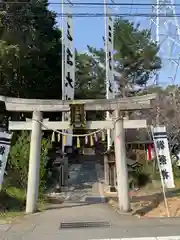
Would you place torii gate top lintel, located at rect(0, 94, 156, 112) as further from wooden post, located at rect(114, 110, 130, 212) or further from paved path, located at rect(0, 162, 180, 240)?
paved path, located at rect(0, 162, 180, 240)

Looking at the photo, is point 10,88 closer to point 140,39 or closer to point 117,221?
point 117,221

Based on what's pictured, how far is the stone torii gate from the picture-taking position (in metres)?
11.2

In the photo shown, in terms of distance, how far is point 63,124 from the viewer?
11.8m

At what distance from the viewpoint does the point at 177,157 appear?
71.5 ft

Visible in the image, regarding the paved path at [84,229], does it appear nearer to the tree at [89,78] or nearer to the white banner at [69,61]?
the white banner at [69,61]

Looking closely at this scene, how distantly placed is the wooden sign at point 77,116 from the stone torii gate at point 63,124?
194 mm

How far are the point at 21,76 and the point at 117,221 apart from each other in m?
13.7

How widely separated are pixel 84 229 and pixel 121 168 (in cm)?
311

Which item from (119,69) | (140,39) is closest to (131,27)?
(140,39)

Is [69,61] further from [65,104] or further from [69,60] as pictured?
[65,104]

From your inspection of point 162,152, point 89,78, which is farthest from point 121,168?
point 89,78

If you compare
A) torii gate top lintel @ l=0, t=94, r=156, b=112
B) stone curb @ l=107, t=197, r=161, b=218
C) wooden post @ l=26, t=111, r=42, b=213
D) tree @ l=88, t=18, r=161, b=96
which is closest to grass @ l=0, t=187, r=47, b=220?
wooden post @ l=26, t=111, r=42, b=213

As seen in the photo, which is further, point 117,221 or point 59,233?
point 117,221

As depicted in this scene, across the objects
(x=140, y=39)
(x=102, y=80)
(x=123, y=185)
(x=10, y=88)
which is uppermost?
(x=140, y=39)
